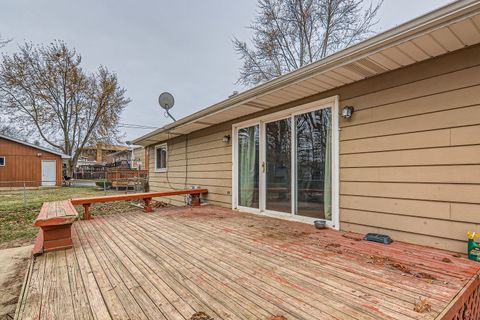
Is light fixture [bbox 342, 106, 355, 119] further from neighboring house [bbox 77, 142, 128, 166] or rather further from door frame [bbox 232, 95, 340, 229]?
neighboring house [bbox 77, 142, 128, 166]

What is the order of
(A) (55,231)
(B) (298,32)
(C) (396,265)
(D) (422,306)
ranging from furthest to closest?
1. (B) (298,32)
2. (A) (55,231)
3. (C) (396,265)
4. (D) (422,306)

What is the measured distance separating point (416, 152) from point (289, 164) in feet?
5.60

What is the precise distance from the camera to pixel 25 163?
1612 centimetres

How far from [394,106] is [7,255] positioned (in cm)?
494

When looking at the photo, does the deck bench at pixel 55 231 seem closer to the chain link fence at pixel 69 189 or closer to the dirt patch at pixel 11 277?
the dirt patch at pixel 11 277

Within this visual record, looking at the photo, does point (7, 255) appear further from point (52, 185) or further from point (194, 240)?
point (52, 185)

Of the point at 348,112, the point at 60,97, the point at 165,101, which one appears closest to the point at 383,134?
the point at 348,112

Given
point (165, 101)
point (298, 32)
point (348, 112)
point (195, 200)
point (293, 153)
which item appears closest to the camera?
point (348, 112)

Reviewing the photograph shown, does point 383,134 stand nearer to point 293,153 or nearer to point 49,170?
point 293,153

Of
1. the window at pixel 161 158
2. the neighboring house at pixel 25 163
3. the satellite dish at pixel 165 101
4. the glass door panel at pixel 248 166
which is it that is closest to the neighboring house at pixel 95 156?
the neighboring house at pixel 25 163

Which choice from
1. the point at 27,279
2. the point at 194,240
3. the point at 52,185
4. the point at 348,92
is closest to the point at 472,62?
the point at 348,92

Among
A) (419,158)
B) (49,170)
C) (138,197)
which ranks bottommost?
(138,197)

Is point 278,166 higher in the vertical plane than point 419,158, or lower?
lower

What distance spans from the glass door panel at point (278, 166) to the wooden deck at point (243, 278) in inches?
37.6
